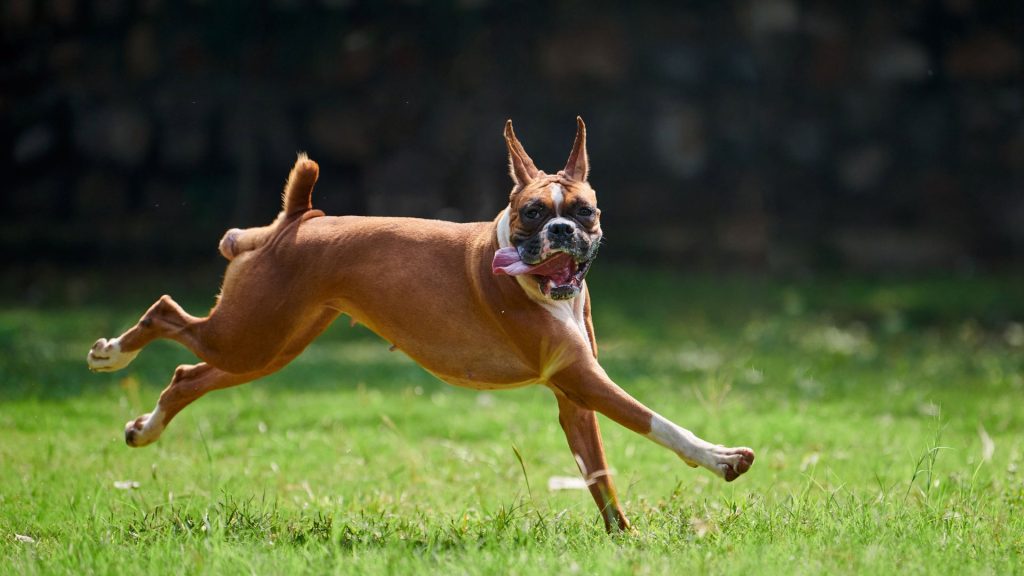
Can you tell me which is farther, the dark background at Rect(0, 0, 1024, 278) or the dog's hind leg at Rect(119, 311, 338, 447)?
the dark background at Rect(0, 0, 1024, 278)

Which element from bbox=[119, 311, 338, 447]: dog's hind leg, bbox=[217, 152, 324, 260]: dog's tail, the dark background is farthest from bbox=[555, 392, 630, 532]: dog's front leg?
the dark background

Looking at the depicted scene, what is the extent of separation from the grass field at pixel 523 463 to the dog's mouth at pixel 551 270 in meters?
0.67

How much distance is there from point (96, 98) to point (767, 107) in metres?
7.92

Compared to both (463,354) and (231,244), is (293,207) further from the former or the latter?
(463,354)

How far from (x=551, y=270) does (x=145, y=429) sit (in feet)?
6.28

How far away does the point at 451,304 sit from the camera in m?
4.45

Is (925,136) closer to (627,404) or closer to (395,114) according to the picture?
(395,114)

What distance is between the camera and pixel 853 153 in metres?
14.2

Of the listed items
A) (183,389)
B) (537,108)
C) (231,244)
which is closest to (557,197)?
(231,244)

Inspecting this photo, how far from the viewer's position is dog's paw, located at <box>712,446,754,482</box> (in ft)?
12.7

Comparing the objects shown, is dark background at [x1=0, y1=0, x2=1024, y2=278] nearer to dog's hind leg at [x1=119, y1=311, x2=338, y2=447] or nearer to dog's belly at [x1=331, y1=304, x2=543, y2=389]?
dog's hind leg at [x1=119, y1=311, x2=338, y2=447]

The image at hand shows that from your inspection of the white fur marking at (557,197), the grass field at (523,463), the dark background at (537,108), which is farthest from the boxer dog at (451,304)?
the dark background at (537,108)

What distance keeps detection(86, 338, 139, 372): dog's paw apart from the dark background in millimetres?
9193

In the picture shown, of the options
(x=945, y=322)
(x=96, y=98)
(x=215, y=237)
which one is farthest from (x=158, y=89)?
(x=945, y=322)
